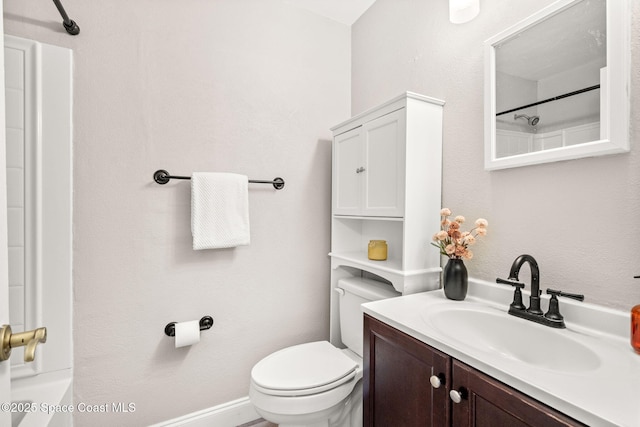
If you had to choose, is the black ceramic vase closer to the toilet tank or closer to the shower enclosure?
the toilet tank

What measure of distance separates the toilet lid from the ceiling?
2.07 m

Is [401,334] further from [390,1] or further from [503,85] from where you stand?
[390,1]

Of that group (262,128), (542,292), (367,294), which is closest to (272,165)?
(262,128)

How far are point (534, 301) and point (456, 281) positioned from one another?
0.26 metres

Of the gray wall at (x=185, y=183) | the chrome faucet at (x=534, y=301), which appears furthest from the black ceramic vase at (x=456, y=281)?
the gray wall at (x=185, y=183)

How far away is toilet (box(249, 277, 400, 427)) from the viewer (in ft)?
3.86

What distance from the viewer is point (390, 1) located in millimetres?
1690

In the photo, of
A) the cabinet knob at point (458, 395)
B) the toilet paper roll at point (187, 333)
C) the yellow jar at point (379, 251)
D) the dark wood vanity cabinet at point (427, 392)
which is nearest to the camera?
the dark wood vanity cabinet at point (427, 392)

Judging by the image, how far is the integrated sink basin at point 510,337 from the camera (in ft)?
2.66

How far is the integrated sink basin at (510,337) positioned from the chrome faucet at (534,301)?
0.02 metres

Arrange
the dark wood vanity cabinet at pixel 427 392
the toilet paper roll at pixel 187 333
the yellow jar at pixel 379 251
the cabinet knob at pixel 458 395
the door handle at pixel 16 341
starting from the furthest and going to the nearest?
the yellow jar at pixel 379 251
the toilet paper roll at pixel 187 333
the cabinet knob at pixel 458 395
the dark wood vanity cabinet at pixel 427 392
the door handle at pixel 16 341

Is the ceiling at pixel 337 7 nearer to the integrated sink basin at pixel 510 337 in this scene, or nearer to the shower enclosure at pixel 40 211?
the shower enclosure at pixel 40 211

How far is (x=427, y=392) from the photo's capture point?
85cm

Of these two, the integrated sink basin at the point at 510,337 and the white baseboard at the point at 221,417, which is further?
the white baseboard at the point at 221,417
